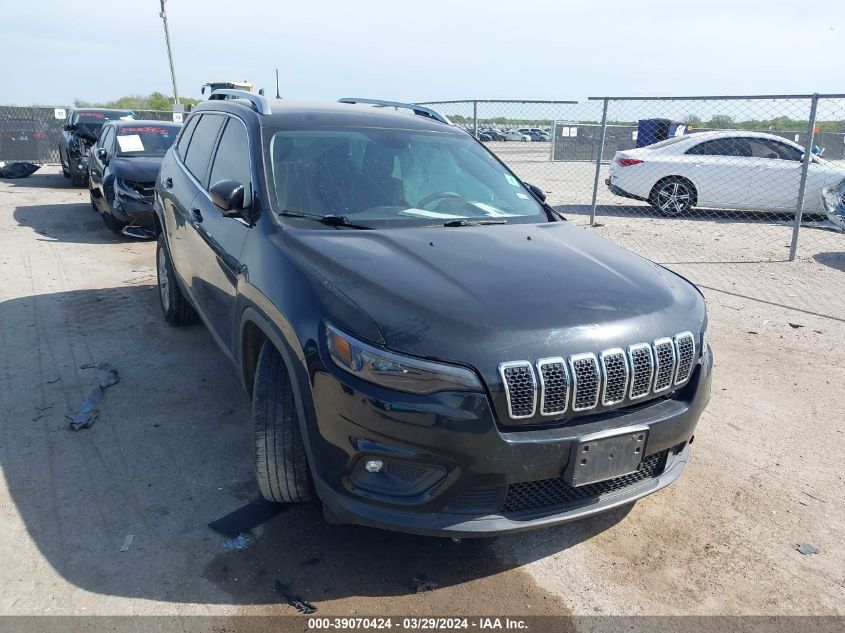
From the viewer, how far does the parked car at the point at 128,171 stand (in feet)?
29.4

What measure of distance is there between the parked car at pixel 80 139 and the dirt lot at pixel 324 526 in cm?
1103

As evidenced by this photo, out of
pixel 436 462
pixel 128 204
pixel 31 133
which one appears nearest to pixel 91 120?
pixel 31 133

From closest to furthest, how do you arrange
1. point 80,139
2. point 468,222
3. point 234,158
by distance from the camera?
point 468,222
point 234,158
point 80,139

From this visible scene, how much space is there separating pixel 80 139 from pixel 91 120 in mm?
675

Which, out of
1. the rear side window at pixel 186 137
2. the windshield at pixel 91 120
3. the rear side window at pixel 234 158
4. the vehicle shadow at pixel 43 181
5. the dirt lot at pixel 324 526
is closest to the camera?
the dirt lot at pixel 324 526

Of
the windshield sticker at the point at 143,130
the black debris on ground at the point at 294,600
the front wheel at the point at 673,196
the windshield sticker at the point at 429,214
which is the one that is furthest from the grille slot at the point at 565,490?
the front wheel at the point at 673,196

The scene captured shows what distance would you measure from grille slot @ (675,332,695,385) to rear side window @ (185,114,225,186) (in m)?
3.12

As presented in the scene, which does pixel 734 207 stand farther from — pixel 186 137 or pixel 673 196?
pixel 186 137

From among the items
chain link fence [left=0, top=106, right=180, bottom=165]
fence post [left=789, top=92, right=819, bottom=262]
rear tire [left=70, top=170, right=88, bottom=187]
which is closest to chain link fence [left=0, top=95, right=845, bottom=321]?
fence post [left=789, top=92, right=819, bottom=262]

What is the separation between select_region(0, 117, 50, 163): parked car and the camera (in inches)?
775

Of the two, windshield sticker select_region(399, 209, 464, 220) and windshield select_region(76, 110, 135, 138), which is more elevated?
windshield select_region(76, 110, 135, 138)

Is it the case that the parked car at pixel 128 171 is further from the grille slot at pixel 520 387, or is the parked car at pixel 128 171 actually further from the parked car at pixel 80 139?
the grille slot at pixel 520 387

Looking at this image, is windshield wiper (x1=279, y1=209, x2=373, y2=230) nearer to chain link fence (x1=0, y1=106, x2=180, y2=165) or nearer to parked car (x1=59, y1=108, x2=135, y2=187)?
parked car (x1=59, y1=108, x2=135, y2=187)

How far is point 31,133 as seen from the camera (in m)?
20.0
